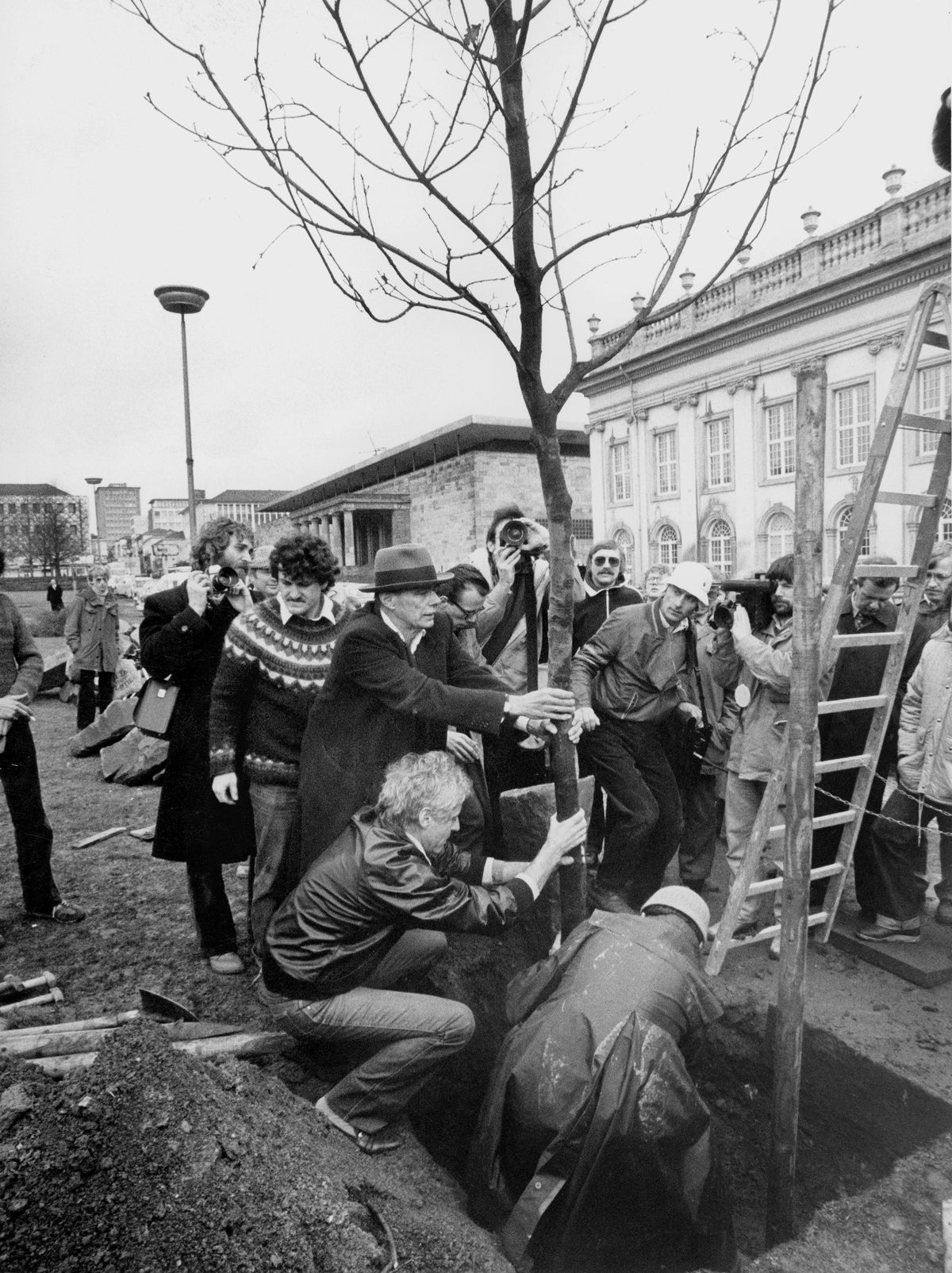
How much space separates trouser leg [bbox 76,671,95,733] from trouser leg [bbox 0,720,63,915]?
6.25m

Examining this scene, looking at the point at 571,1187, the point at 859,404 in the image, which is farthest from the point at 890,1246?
the point at 859,404

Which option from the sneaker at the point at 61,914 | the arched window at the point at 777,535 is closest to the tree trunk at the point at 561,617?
the sneaker at the point at 61,914

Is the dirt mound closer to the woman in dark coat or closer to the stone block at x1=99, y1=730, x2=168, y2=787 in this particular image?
the woman in dark coat

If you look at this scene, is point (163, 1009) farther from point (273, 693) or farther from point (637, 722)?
point (637, 722)

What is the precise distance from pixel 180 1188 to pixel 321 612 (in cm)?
217

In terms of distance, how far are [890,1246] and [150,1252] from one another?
2134 millimetres

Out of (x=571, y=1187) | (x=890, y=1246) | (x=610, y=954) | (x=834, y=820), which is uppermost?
(x=834, y=820)

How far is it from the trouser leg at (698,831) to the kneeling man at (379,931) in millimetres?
2257

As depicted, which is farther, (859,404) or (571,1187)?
(859,404)

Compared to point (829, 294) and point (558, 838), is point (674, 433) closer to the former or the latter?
point (829, 294)

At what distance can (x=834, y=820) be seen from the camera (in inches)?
133

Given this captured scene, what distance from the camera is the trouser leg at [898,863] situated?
4.16m

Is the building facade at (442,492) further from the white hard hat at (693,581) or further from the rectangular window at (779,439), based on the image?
the white hard hat at (693,581)

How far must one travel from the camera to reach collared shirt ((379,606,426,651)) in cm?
338
